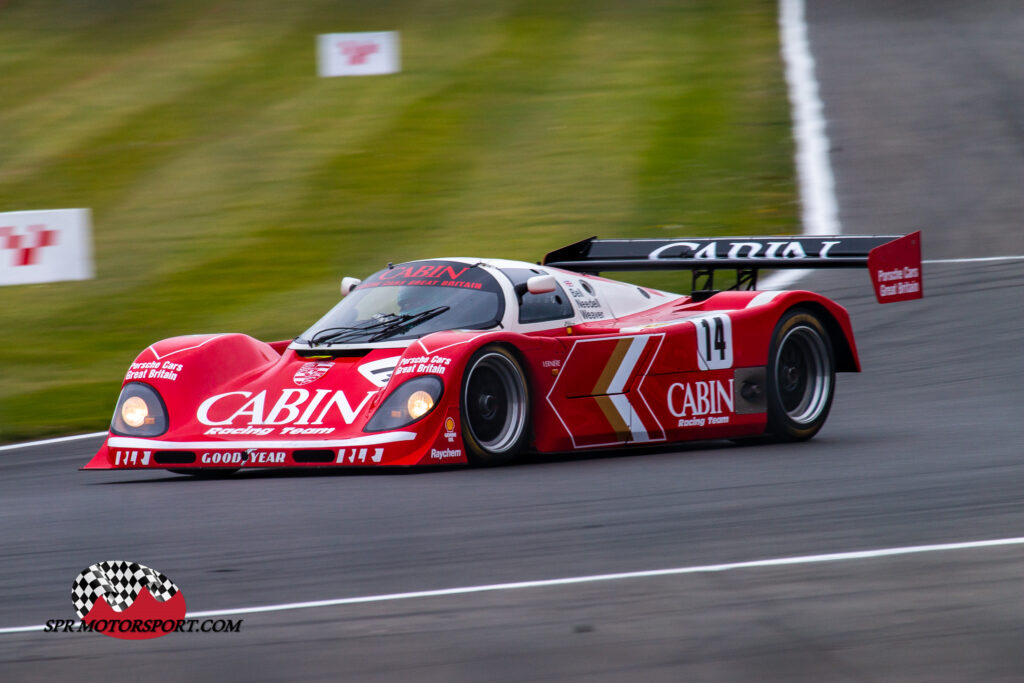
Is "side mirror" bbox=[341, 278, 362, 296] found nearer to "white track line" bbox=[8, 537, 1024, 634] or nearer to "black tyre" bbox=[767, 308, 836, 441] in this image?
"black tyre" bbox=[767, 308, 836, 441]

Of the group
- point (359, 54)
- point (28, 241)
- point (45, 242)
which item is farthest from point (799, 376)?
point (359, 54)

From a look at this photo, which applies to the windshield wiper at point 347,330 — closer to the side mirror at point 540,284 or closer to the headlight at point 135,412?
the side mirror at point 540,284

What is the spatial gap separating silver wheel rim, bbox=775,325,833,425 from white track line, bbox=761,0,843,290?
3.78m

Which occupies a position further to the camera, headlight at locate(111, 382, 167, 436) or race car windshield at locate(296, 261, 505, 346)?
race car windshield at locate(296, 261, 505, 346)

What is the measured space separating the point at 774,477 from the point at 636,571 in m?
2.30

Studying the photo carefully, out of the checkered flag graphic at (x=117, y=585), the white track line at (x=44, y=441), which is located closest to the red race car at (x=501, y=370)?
the white track line at (x=44, y=441)

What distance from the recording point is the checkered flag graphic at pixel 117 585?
4953 millimetres

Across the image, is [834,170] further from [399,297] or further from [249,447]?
[249,447]

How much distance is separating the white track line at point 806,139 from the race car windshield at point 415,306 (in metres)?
5.27

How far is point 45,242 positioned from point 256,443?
345cm

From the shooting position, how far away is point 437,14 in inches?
1073

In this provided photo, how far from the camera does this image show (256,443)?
7.54 meters

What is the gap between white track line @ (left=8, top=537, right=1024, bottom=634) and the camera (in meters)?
4.84

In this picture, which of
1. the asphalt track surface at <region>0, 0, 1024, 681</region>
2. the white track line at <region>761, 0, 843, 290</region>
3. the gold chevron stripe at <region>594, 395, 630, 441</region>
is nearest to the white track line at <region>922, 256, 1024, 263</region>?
the white track line at <region>761, 0, 843, 290</region>
